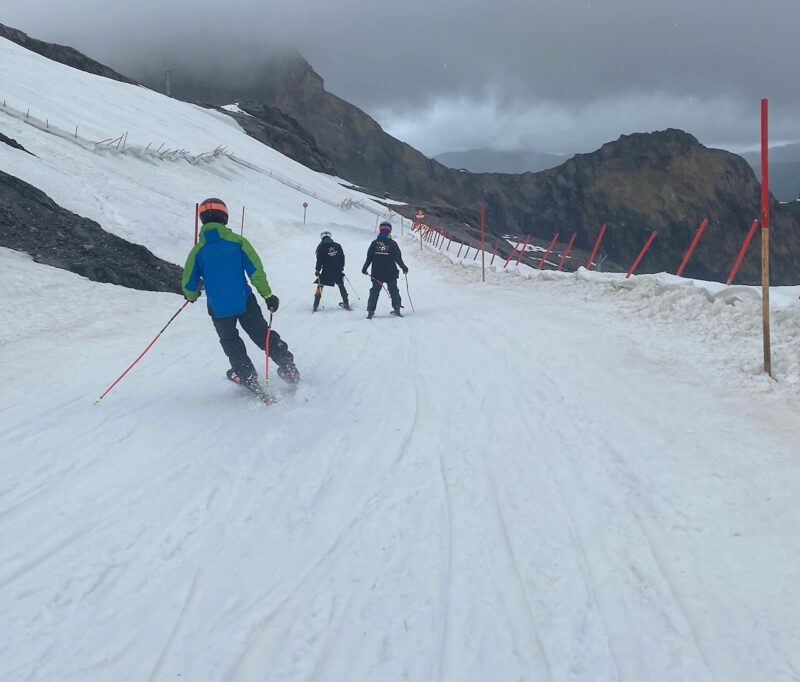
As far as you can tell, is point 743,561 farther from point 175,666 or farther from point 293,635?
point 175,666

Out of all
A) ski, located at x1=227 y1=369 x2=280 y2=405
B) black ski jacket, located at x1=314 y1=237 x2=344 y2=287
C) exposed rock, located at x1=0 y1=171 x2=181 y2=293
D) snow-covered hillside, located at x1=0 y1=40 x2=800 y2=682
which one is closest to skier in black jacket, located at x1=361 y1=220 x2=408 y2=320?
black ski jacket, located at x1=314 y1=237 x2=344 y2=287

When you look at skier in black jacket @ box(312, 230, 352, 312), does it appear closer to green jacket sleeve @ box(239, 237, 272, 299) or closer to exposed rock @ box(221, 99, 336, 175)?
green jacket sleeve @ box(239, 237, 272, 299)

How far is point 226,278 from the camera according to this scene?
632 cm

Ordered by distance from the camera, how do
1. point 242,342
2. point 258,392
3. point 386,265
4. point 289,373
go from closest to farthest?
point 258,392
point 242,342
point 289,373
point 386,265

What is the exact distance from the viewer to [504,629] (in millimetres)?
2939

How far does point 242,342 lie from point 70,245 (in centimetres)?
885

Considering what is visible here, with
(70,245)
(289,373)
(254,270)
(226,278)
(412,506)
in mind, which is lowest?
(70,245)

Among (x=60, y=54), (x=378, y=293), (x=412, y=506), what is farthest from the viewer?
(x=60, y=54)

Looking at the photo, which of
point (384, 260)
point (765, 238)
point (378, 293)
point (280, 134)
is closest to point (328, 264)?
point (384, 260)

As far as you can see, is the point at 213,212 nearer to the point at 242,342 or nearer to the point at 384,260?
the point at 242,342

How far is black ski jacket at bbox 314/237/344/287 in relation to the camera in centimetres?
1288

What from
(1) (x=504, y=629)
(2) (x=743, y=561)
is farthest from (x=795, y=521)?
(1) (x=504, y=629)

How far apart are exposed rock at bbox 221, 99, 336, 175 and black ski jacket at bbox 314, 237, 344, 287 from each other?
7580 centimetres

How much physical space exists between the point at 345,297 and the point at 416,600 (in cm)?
1024
